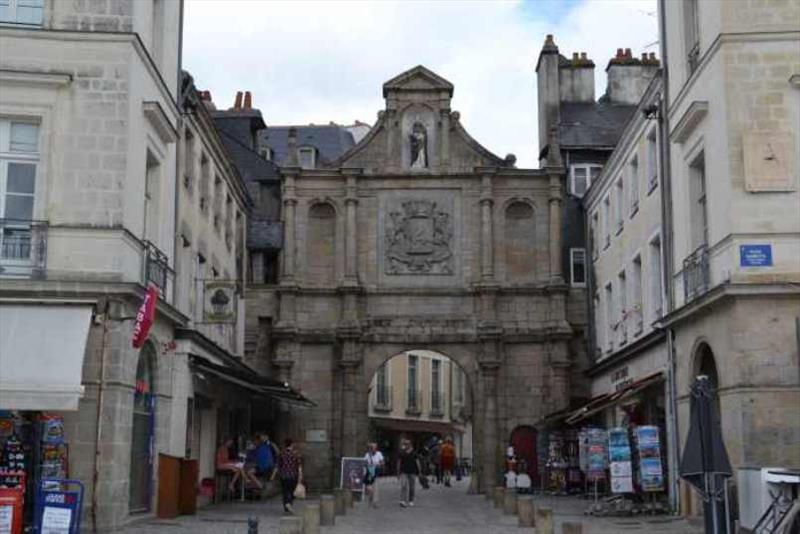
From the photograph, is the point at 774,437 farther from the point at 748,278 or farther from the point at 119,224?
the point at 119,224

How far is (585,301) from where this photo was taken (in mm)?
31906

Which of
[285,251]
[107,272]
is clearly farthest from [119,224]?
[285,251]

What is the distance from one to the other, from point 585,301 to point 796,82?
16255 mm

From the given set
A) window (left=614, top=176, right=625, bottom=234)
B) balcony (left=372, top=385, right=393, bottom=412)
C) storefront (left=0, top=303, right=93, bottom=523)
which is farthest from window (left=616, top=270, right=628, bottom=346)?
balcony (left=372, top=385, right=393, bottom=412)

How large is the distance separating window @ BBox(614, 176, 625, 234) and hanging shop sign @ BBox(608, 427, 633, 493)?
8122 millimetres

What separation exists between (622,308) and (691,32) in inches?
377

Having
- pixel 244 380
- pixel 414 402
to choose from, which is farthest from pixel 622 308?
pixel 414 402

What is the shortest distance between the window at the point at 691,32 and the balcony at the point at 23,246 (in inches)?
396

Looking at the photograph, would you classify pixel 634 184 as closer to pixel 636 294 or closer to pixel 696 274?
pixel 636 294

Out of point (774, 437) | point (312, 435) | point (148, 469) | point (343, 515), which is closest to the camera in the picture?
point (774, 437)

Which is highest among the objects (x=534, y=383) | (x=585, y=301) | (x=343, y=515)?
(x=585, y=301)

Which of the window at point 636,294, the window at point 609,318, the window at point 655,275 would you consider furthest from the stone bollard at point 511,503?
the window at point 609,318

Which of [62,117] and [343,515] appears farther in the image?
[343,515]

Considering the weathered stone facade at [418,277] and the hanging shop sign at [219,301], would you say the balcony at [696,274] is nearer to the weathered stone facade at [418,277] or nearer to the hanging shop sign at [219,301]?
the hanging shop sign at [219,301]
